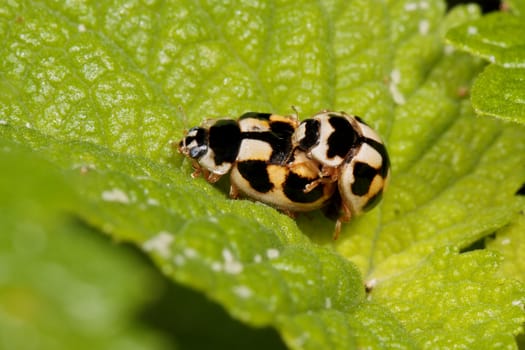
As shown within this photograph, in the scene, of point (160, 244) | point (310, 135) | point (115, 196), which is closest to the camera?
point (160, 244)

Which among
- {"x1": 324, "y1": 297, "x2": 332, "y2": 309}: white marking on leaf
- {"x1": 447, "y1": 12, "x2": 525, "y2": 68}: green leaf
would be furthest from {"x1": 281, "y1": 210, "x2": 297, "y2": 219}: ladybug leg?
{"x1": 447, "y1": 12, "x2": 525, "y2": 68}: green leaf

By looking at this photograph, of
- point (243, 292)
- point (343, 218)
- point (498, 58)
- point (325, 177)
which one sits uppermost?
point (243, 292)

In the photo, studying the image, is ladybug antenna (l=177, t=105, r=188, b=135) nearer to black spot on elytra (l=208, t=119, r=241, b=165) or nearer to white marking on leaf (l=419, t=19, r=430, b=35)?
black spot on elytra (l=208, t=119, r=241, b=165)

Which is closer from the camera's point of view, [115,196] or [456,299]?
[115,196]

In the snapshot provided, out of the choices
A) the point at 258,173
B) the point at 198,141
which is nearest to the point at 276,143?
the point at 258,173

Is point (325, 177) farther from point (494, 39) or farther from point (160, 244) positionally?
point (160, 244)

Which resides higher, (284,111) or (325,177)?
(284,111)

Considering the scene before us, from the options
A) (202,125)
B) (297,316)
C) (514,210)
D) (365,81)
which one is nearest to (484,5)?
(365,81)

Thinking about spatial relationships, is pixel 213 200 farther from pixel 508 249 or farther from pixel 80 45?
pixel 508 249
